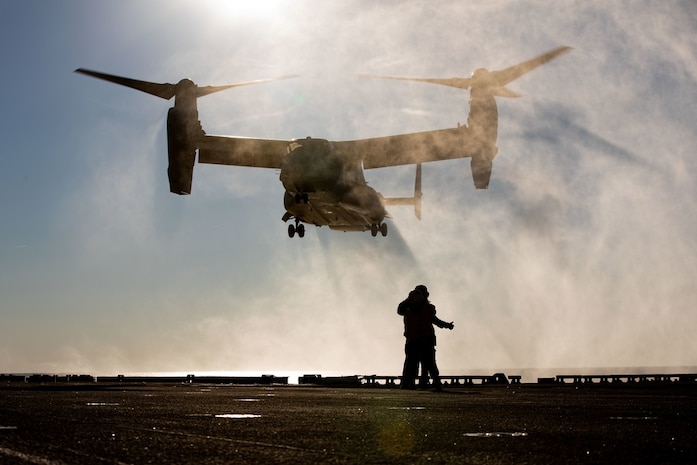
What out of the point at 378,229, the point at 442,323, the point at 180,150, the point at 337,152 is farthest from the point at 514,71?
the point at 442,323

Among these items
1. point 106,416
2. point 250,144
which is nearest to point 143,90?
point 250,144

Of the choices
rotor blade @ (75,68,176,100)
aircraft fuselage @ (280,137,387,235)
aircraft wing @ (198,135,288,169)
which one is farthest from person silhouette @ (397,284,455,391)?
aircraft wing @ (198,135,288,169)

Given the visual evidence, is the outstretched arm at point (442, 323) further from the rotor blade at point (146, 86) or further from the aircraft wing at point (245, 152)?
the aircraft wing at point (245, 152)

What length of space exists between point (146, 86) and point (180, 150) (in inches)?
205

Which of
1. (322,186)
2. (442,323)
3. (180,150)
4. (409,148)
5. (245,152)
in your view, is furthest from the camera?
(245,152)

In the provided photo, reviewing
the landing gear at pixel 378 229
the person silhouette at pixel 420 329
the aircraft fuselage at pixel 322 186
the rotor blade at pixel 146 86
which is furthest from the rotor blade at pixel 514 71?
the person silhouette at pixel 420 329

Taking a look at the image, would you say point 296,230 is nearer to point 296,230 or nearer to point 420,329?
point 296,230

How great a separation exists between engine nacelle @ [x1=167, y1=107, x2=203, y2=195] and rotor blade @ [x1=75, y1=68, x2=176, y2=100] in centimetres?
162

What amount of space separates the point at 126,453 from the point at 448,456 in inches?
74.4

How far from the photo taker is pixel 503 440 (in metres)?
6.06

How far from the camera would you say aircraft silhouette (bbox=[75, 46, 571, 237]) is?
41.3m

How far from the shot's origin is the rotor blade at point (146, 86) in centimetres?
4491

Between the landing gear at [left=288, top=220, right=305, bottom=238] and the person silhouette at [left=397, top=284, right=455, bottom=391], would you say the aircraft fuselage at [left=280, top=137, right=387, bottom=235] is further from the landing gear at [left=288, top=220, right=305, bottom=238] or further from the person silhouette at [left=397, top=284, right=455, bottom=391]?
the person silhouette at [left=397, top=284, right=455, bottom=391]

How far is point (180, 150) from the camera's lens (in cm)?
4325
